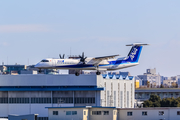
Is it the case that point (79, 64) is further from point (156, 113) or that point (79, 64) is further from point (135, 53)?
point (156, 113)

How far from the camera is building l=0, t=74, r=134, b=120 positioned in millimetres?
95562

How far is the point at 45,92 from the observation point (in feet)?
317

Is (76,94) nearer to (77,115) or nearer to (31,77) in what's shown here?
(31,77)

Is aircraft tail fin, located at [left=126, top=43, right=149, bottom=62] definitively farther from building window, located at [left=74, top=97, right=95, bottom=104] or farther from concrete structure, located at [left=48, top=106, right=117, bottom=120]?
building window, located at [left=74, top=97, right=95, bottom=104]

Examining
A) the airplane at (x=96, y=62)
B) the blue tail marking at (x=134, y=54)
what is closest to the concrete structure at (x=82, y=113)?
the airplane at (x=96, y=62)

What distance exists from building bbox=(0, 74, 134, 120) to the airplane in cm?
1478

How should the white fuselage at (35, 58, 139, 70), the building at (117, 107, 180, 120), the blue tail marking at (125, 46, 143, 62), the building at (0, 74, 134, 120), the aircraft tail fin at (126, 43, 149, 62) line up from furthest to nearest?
1. the building at (0, 74, 134, 120)
2. the aircraft tail fin at (126, 43, 149, 62)
3. the blue tail marking at (125, 46, 143, 62)
4. the building at (117, 107, 180, 120)
5. the white fuselage at (35, 58, 139, 70)

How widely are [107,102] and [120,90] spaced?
15742mm

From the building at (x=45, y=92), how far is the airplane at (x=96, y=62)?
14777 mm

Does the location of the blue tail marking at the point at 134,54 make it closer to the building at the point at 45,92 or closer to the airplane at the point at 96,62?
the airplane at the point at 96,62

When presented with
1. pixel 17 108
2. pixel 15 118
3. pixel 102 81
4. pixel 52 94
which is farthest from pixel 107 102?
pixel 15 118

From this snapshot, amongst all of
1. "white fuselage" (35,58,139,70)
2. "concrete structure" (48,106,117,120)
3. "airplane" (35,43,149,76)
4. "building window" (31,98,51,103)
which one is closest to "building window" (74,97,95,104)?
"building window" (31,98,51,103)

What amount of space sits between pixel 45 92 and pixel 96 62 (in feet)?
70.7

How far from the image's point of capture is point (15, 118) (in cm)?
7156
